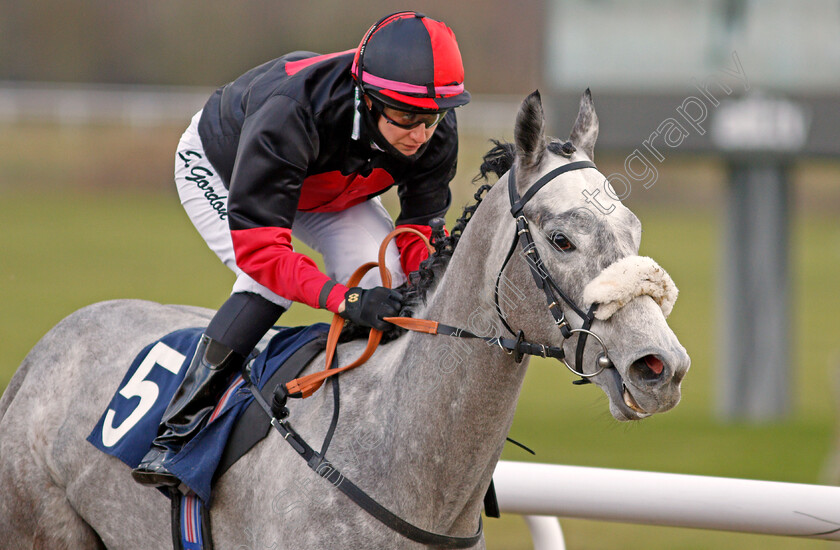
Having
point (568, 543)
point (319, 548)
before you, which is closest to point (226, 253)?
point (319, 548)

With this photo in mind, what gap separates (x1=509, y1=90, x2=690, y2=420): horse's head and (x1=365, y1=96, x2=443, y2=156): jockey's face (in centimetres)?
42

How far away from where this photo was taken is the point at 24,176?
1358 inches

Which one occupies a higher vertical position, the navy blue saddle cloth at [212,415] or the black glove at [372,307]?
the black glove at [372,307]

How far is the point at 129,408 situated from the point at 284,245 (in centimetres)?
82

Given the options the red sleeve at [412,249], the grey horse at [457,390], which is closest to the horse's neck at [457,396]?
the grey horse at [457,390]

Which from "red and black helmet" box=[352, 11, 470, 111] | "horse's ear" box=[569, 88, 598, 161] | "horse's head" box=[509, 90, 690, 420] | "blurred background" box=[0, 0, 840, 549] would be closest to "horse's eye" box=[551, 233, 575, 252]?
"horse's head" box=[509, 90, 690, 420]

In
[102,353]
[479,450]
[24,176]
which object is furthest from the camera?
[24,176]

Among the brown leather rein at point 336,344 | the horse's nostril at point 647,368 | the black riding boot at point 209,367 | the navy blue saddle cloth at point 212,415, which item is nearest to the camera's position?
the horse's nostril at point 647,368

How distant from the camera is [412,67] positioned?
269 cm

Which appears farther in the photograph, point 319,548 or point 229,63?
point 229,63

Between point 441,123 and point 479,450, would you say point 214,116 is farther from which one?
point 479,450

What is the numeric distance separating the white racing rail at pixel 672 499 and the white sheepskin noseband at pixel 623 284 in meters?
1.02

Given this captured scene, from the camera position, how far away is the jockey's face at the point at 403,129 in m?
2.78

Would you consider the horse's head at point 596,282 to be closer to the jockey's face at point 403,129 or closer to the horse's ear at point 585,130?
the horse's ear at point 585,130
